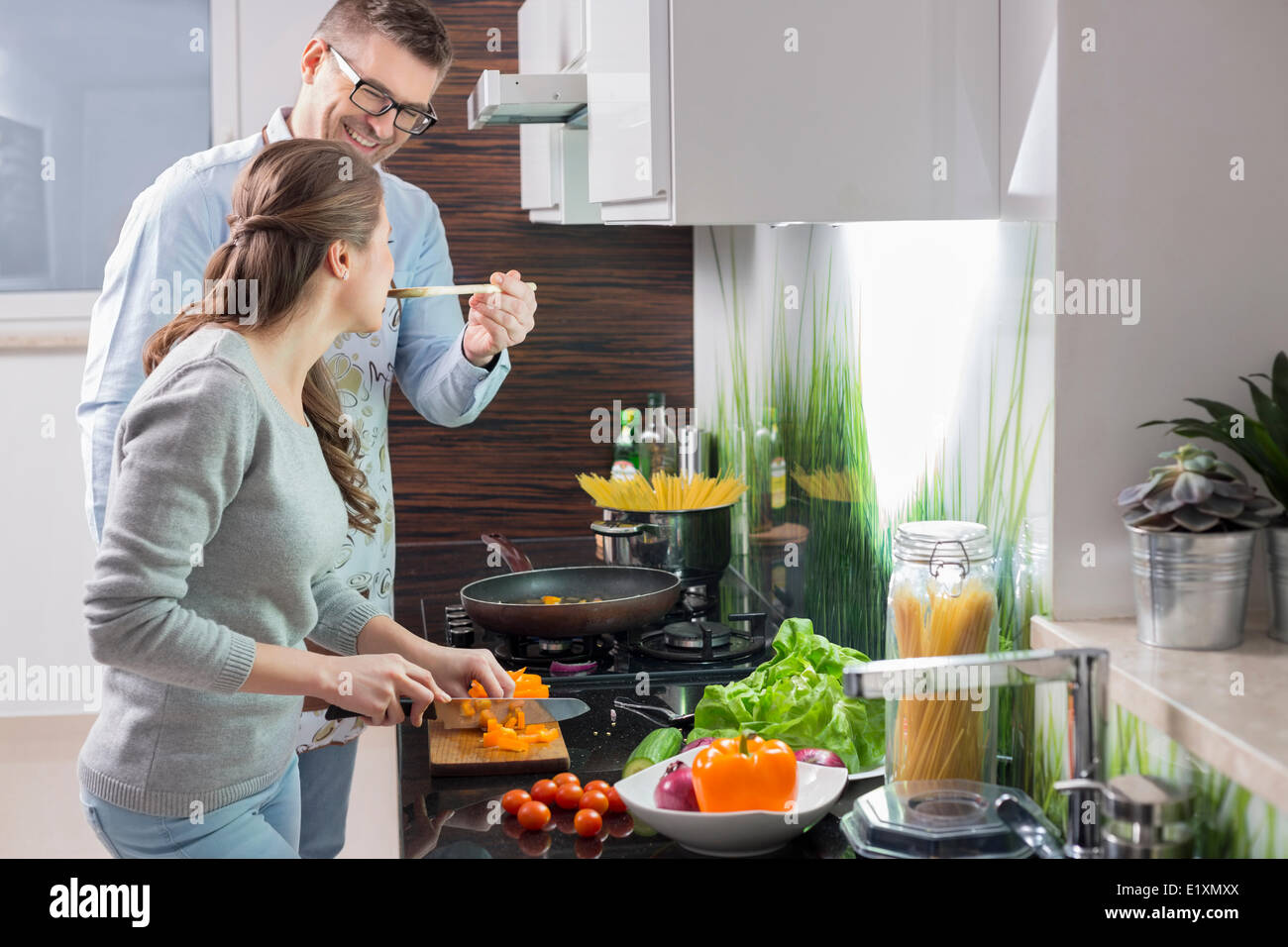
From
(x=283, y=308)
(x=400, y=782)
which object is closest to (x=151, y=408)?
(x=283, y=308)

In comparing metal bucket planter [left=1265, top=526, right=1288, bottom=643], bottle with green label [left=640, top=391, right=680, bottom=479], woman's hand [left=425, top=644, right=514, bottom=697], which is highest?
bottle with green label [left=640, top=391, right=680, bottom=479]

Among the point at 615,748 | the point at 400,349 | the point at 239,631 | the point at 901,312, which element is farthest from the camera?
the point at 400,349

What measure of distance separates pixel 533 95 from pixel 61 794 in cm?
264

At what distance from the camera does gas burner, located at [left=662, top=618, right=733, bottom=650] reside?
1.85m

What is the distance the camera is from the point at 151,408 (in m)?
1.17

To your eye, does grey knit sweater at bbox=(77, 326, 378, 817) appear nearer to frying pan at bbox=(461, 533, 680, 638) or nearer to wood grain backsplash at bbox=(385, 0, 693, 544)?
frying pan at bbox=(461, 533, 680, 638)

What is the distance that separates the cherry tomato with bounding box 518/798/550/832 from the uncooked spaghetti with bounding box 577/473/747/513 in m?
1.09

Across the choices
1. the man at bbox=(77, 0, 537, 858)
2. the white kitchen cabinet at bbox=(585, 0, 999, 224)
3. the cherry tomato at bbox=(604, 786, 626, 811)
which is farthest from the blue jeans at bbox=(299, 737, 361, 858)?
the white kitchen cabinet at bbox=(585, 0, 999, 224)

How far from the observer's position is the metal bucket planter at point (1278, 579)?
1.05 metres

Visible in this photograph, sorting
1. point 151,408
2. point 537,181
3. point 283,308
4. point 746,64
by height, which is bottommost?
point 151,408
